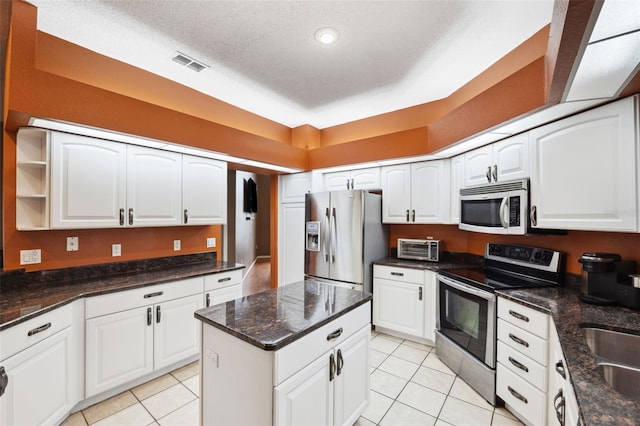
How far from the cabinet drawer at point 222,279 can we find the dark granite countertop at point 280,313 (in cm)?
106

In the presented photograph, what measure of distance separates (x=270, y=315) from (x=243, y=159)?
2.19 m

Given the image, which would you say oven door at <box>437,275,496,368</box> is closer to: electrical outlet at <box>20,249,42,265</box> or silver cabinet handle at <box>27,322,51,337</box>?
silver cabinet handle at <box>27,322,51,337</box>

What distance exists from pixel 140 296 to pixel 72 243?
2.61ft

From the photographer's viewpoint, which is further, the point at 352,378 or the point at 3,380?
the point at 352,378

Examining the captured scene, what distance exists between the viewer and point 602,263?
1703mm

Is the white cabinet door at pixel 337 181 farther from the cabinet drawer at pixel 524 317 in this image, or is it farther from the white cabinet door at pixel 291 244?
the cabinet drawer at pixel 524 317

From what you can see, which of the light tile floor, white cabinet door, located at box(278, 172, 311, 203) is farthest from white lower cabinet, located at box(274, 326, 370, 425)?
white cabinet door, located at box(278, 172, 311, 203)

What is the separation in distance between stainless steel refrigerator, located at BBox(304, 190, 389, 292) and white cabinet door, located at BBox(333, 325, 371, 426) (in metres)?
1.46

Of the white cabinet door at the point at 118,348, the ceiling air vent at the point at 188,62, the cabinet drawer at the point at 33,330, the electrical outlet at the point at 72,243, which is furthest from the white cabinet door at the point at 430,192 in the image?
the electrical outlet at the point at 72,243

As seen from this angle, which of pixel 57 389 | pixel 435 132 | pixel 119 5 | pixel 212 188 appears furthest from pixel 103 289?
pixel 435 132

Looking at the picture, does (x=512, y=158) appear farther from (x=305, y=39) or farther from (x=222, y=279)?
(x=222, y=279)

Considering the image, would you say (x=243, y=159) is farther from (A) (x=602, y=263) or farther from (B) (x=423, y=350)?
(A) (x=602, y=263)

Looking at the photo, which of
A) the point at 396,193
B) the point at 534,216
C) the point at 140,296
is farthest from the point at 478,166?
the point at 140,296

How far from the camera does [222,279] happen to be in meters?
2.86
